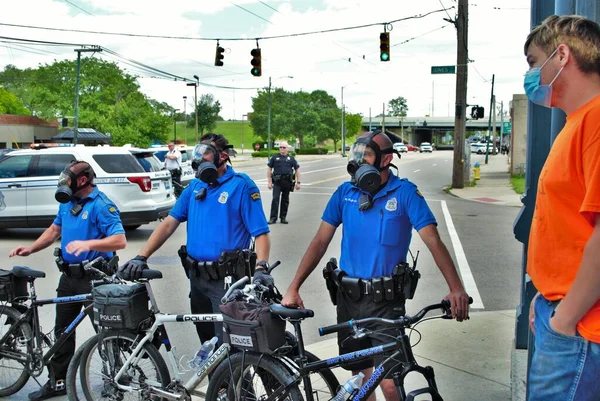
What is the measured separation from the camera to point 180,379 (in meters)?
4.28

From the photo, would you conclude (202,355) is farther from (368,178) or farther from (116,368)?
(368,178)

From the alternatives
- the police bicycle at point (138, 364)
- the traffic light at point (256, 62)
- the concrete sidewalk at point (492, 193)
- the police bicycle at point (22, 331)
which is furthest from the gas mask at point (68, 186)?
the traffic light at point (256, 62)

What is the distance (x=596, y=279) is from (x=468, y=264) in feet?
29.5

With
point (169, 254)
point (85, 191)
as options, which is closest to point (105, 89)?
point (169, 254)

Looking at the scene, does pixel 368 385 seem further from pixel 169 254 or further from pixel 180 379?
pixel 169 254

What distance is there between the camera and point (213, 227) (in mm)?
4672

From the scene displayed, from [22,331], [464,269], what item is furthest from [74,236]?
[464,269]

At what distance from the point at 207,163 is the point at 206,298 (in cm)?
96

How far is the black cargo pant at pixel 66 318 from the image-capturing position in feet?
16.8

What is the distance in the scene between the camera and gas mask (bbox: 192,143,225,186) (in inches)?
183

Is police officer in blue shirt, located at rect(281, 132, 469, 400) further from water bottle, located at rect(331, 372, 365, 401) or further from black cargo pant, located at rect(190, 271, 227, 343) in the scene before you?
black cargo pant, located at rect(190, 271, 227, 343)

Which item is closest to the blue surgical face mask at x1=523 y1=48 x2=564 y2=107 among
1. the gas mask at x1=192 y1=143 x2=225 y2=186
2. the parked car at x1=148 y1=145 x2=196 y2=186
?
the gas mask at x1=192 y1=143 x2=225 y2=186

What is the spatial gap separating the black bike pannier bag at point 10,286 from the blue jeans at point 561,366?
13.5 feet

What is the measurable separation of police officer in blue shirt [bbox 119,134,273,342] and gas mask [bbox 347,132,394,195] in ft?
3.20
